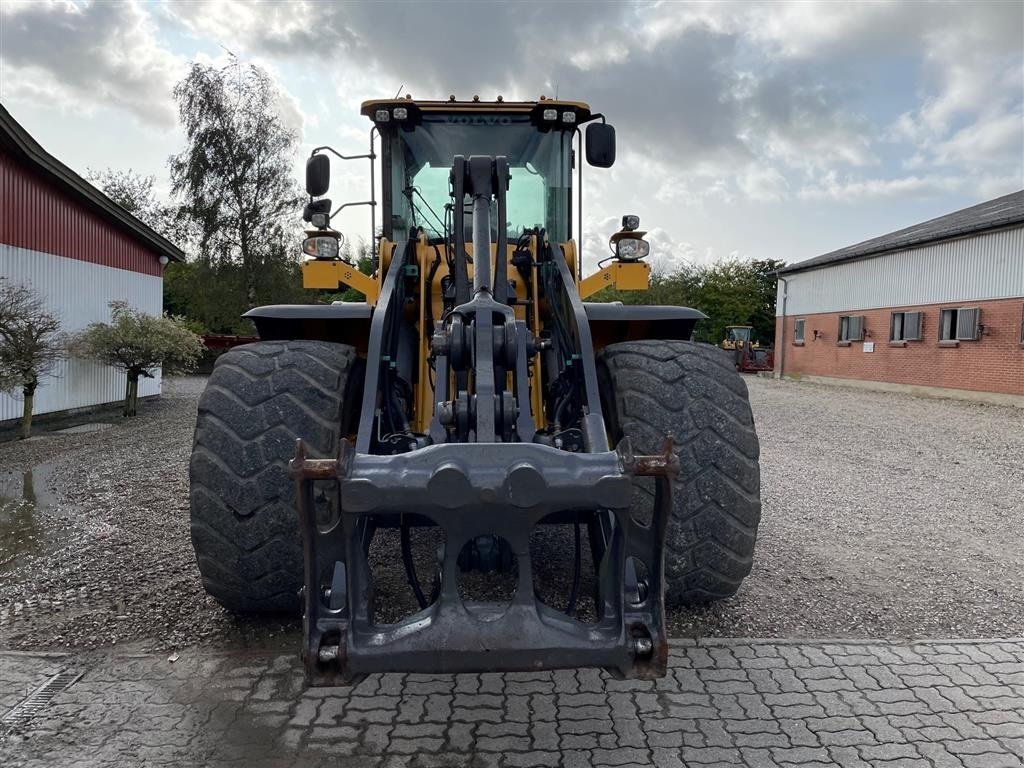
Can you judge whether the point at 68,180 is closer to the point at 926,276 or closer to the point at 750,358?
the point at 926,276

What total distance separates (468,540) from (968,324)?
62.7 feet

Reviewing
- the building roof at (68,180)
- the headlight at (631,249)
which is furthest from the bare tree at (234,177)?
the headlight at (631,249)

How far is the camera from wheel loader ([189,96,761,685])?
6.97 ft

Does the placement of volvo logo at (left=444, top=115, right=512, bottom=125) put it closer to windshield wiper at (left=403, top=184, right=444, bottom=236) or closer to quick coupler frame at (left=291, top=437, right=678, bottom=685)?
windshield wiper at (left=403, top=184, right=444, bottom=236)

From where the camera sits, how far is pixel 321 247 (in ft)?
14.0

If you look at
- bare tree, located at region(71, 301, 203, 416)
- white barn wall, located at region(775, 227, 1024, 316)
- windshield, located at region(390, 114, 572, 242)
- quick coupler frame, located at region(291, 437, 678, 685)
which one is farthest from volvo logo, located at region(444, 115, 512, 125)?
white barn wall, located at region(775, 227, 1024, 316)

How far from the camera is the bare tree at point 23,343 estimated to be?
9.62 metres

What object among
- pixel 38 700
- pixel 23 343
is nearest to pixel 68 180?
pixel 23 343

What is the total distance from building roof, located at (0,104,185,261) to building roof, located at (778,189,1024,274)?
18.4 meters

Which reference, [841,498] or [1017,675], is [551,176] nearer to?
[1017,675]

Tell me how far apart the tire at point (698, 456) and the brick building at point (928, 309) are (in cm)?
1600

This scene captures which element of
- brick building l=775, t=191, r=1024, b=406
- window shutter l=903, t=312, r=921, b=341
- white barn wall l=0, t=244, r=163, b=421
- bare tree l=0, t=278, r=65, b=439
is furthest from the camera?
window shutter l=903, t=312, r=921, b=341

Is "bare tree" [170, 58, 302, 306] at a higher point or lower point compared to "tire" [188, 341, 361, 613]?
higher

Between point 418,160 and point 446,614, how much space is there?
3.19 meters
